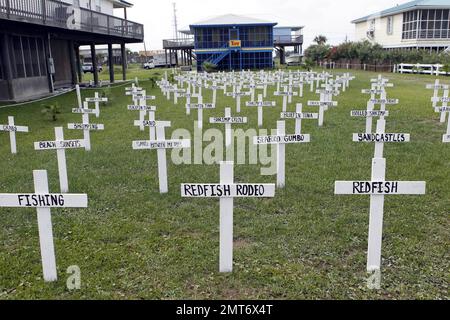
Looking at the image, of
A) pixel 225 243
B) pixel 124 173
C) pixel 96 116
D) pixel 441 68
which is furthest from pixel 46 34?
→ pixel 441 68

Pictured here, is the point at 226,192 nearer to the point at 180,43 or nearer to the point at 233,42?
the point at 233,42

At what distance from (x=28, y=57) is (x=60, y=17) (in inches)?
104

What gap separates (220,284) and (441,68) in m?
34.3

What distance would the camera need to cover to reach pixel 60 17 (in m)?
20.6

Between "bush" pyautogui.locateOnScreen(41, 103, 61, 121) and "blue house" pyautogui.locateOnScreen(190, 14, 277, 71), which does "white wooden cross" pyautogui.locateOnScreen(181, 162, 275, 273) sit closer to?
"bush" pyautogui.locateOnScreen(41, 103, 61, 121)

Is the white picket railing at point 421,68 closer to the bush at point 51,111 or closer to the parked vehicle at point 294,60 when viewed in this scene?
the parked vehicle at point 294,60

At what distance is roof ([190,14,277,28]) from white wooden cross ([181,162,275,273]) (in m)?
46.4

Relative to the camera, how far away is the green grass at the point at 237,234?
4.18m

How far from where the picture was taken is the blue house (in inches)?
1935

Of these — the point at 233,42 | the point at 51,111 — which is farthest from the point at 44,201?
the point at 233,42

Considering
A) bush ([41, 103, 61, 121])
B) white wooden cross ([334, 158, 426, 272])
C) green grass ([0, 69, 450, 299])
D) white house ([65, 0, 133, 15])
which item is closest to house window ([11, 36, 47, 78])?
bush ([41, 103, 61, 121])

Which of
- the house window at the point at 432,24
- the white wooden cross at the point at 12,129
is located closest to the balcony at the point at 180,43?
the house window at the point at 432,24

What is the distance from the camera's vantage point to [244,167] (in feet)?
27.4

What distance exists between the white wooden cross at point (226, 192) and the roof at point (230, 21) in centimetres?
4645
